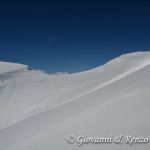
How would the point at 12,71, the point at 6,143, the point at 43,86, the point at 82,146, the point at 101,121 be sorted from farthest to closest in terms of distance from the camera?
1. the point at 12,71
2. the point at 43,86
3. the point at 6,143
4. the point at 101,121
5. the point at 82,146

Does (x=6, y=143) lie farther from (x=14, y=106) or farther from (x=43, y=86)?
(x=43, y=86)

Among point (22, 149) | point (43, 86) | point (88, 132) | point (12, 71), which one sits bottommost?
point (22, 149)

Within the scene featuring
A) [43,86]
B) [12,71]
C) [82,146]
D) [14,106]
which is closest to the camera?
[82,146]

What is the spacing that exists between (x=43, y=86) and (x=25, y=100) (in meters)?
2.42

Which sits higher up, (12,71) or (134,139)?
(12,71)

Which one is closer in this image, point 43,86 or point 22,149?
point 22,149

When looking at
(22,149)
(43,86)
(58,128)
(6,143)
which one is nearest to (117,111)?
(58,128)

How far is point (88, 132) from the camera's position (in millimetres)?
2908

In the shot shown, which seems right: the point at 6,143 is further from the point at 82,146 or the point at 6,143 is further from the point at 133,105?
the point at 133,105

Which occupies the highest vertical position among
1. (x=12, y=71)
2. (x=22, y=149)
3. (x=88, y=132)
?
(x=12, y=71)

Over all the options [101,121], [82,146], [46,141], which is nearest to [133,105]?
[101,121]

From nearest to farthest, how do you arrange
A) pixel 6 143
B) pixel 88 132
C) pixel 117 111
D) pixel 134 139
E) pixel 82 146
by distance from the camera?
pixel 134 139 < pixel 82 146 < pixel 88 132 < pixel 117 111 < pixel 6 143

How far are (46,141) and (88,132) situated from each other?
0.99m

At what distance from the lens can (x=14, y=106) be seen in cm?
1122
